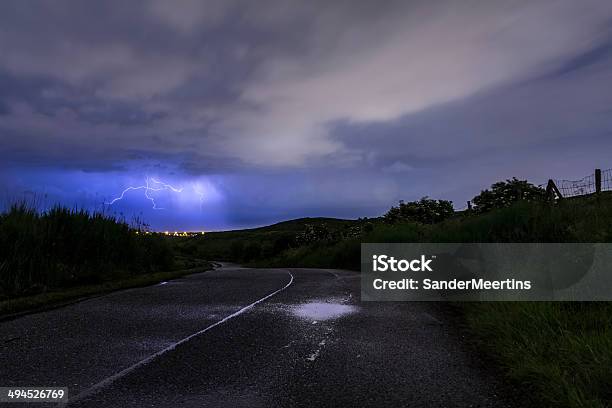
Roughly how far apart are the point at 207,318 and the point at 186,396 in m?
4.24

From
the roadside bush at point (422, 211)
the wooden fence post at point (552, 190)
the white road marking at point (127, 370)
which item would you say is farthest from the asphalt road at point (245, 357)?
the roadside bush at point (422, 211)

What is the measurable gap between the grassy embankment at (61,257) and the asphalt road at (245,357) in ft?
7.14

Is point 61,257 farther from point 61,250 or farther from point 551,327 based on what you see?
point 551,327

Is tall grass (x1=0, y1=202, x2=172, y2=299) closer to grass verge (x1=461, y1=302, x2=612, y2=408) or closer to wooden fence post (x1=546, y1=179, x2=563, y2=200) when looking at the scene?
grass verge (x1=461, y1=302, x2=612, y2=408)

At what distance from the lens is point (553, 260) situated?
29.9ft

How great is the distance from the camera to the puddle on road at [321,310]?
361 inches

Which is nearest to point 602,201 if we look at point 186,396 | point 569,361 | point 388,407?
point 569,361

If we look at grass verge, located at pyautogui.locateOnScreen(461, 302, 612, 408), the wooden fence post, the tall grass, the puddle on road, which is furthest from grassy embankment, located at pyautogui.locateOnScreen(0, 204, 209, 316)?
the wooden fence post

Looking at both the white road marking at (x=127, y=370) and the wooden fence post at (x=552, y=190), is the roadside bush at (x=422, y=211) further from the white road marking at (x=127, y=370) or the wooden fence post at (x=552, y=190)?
the white road marking at (x=127, y=370)

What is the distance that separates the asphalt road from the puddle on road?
23mm

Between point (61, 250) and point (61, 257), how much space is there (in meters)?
0.27

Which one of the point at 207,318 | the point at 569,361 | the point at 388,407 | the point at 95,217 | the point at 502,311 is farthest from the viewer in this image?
the point at 95,217

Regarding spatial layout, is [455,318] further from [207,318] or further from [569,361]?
[207,318]

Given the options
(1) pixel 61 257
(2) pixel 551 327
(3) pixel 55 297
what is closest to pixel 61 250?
(1) pixel 61 257
